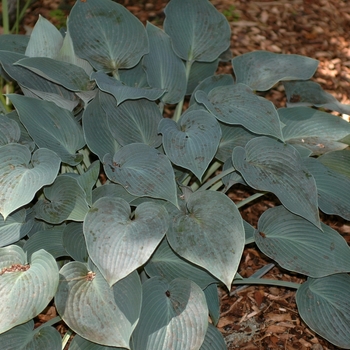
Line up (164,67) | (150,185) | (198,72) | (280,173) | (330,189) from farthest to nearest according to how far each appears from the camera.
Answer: (198,72), (164,67), (330,189), (280,173), (150,185)

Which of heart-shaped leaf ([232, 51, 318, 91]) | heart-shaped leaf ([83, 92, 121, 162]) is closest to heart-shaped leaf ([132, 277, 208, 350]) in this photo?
heart-shaped leaf ([83, 92, 121, 162])

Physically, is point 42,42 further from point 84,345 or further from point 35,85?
point 84,345

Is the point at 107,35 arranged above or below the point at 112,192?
above

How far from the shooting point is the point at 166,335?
191 cm

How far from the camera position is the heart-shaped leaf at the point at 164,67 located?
2.54 metres


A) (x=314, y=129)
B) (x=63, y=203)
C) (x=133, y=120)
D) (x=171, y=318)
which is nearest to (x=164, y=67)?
(x=133, y=120)

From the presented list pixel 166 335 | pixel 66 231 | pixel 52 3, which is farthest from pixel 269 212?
pixel 52 3

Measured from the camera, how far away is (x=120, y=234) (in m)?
1.86

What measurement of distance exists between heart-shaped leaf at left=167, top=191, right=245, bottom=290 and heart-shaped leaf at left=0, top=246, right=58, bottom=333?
1.34ft

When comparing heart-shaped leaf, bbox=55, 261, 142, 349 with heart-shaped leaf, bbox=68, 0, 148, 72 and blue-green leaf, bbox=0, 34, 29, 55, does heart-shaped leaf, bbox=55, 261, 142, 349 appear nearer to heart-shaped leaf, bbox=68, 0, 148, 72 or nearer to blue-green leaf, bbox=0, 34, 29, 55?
heart-shaped leaf, bbox=68, 0, 148, 72

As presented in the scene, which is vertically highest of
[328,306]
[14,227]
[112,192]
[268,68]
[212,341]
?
[268,68]

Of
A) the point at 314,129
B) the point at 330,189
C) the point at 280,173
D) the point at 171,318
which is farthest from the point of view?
the point at 314,129

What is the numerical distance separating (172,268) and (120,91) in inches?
25.5

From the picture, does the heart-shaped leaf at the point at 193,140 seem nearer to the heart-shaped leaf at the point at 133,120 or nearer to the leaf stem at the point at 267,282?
the heart-shaped leaf at the point at 133,120
